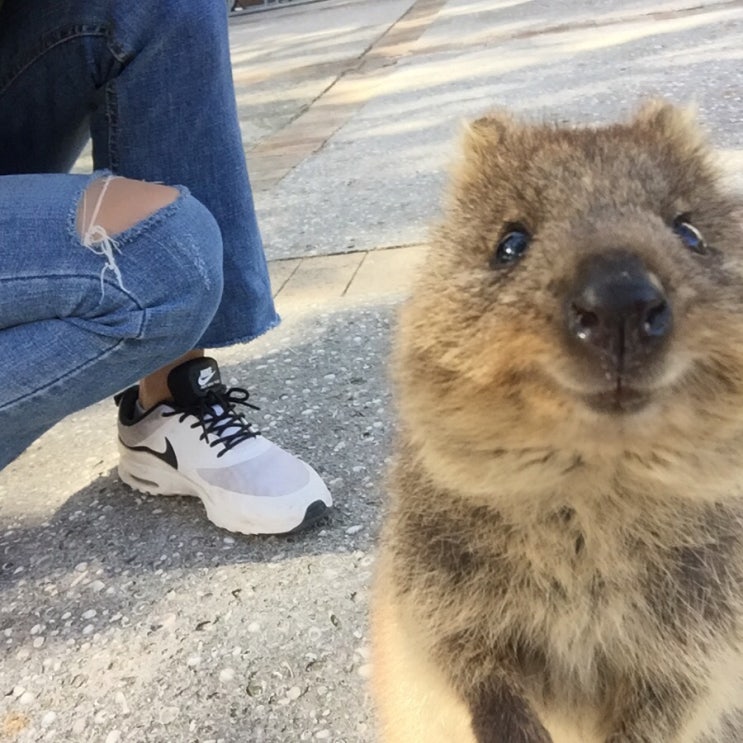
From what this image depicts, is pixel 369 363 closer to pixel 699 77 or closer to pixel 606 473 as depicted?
pixel 606 473

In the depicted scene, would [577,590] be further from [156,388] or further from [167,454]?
[156,388]

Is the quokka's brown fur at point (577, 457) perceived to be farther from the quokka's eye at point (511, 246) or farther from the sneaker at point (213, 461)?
the sneaker at point (213, 461)

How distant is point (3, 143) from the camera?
8.81 feet

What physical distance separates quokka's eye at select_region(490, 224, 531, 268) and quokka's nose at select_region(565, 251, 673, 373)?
0.32m

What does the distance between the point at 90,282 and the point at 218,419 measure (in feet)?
2.56

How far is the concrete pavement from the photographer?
7.09ft

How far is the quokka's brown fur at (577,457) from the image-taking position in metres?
1.36

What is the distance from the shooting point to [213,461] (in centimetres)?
277

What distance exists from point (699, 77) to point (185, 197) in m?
4.97

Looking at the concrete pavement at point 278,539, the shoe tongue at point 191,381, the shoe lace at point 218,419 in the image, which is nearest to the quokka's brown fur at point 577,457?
the concrete pavement at point 278,539

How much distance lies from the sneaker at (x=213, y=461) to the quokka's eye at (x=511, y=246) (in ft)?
3.93

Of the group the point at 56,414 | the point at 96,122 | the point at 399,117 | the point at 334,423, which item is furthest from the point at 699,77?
the point at 56,414

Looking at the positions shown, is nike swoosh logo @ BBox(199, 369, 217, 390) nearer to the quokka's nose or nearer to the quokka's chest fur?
the quokka's chest fur

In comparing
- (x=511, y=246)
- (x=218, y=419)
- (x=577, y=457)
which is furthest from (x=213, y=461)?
(x=577, y=457)
